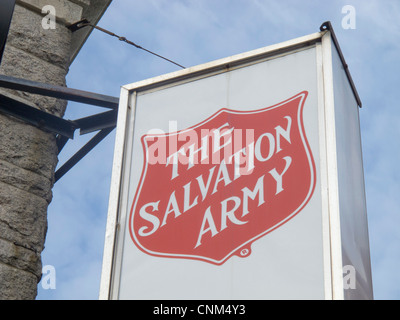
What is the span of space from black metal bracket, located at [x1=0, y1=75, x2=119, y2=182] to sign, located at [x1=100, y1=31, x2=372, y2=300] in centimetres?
94

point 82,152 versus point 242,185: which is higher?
point 82,152

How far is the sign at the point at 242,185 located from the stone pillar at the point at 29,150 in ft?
3.62

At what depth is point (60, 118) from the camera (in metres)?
6.09

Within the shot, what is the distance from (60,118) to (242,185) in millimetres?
2269

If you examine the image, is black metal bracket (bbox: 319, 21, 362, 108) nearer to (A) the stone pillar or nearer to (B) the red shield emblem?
(B) the red shield emblem

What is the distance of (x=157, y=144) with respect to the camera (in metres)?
4.91

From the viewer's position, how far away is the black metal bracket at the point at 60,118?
5.84 meters

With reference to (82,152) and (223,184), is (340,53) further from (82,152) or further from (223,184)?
(82,152)

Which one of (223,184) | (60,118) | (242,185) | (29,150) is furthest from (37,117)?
(242,185)

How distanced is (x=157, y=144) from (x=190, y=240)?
2.73 ft

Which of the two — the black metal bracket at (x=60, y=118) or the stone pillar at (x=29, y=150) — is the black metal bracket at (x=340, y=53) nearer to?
the black metal bracket at (x=60, y=118)

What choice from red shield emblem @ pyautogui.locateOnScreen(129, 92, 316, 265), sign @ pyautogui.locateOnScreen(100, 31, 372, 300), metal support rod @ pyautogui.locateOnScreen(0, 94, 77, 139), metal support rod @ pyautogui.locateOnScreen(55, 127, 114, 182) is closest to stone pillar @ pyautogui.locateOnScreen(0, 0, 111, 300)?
metal support rod @ pyautogui.locateOnScreen(0, 94, 77, 139)

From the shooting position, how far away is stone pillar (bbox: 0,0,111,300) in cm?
540

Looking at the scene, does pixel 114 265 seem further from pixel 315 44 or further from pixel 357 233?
pixel 315 44
